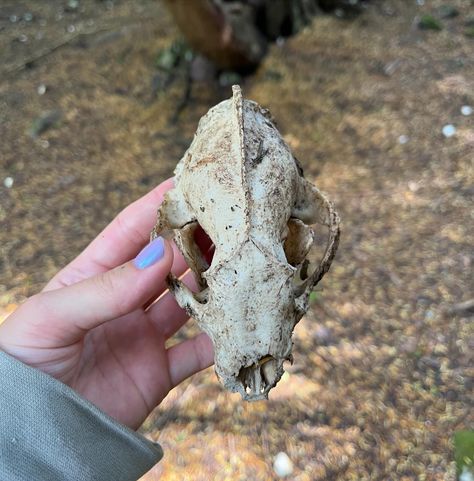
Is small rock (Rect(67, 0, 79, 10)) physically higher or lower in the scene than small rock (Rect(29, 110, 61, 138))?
higher

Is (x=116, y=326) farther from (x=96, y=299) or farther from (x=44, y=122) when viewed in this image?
(x=44, y=122)

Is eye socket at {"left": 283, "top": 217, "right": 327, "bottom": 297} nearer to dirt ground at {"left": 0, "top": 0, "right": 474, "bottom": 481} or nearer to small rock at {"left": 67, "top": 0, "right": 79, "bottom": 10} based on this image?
dirt ground at {"left": 0, "top": 0, "right": 474, "bottom": 481}

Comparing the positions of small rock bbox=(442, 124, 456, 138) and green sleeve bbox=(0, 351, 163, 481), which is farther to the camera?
small rock bbox=(442, 124, 456, 138)

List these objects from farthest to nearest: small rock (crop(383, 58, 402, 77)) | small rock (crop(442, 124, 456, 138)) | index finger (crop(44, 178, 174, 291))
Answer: small rock (crop(383, 58, 402, 77)) < small rock (crop(442, 124, 456, 138)) < index finger (crop(44, 178, 174, 291))

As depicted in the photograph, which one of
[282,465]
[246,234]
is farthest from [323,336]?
[246,234]

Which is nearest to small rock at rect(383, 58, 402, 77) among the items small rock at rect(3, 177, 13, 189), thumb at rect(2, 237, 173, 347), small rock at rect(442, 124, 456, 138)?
small rock at rect(442, 124, 456, 138)
